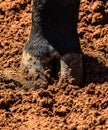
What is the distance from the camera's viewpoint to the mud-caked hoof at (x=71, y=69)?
11.4 ft

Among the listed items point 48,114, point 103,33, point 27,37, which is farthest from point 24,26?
point 48,114

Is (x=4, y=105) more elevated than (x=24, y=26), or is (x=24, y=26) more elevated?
(x=24, y=26)

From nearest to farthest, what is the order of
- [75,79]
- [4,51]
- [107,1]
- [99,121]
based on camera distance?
[99,121]
[75,79]
[4,51]
[107,1]

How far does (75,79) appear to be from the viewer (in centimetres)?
349

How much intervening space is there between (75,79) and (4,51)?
498 mm

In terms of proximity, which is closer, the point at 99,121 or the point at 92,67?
the point at 99,121

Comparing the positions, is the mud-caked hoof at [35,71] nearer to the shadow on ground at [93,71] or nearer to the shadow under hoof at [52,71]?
the shadow under hoof at [52,71]

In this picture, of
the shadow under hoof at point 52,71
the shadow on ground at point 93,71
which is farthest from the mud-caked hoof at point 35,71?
the shadow on ground at point 93,71

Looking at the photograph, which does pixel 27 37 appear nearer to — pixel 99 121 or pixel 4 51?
pixel 4 51

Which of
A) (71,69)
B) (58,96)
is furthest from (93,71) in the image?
(58,96)

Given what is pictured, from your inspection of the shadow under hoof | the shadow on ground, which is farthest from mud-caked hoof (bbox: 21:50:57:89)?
the shadow on ground

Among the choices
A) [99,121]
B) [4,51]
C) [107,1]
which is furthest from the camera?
[107,1]

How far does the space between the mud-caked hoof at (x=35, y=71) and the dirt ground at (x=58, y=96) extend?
0.04 meters

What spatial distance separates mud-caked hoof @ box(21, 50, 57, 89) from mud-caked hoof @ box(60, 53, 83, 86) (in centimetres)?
8
